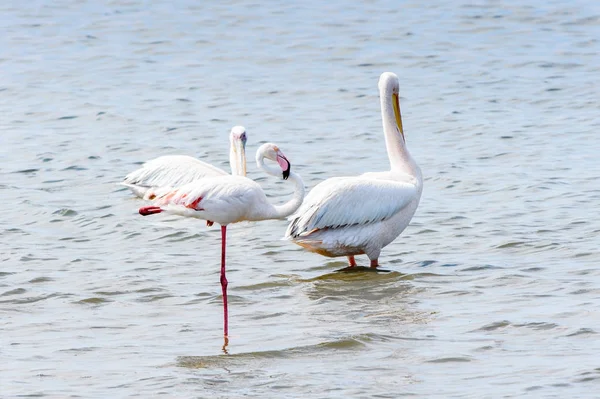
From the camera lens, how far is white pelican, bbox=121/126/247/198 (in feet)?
34.6

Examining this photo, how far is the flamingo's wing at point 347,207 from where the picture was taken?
327 inches

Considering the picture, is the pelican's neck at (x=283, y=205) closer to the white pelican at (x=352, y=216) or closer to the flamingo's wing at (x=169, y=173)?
the white pelican at (x=352, y=216)

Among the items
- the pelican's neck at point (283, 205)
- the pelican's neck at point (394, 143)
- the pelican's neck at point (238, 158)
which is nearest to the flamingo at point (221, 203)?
the pelican's neck at point (283, 205)

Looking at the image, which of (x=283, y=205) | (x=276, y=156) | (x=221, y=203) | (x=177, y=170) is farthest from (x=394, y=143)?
(x=177, y=170)

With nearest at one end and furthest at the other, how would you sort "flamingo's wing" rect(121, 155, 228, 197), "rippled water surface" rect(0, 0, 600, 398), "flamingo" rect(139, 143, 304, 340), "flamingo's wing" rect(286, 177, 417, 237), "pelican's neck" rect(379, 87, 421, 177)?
"rippled water surface" rect(0, 0, 600, 398) < "flamingo" rect(139, 143, 304, 340) < "flamingo's wing" rect(286, 177, 417, 237) < "pelican's neck" rect(379, 87, 421, 177) < "flamingo's wing" rect(121, 155, 228, 197)

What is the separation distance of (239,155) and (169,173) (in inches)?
24.0

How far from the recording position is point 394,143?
9.02 m

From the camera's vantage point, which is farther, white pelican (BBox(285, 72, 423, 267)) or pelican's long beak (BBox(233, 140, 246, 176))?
pelican's long beak (BBox(233, 140, 246, 176))

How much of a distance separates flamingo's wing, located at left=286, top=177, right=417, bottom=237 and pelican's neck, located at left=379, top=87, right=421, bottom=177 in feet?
1.66

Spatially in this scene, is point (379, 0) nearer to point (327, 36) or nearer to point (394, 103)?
point (327, 36)

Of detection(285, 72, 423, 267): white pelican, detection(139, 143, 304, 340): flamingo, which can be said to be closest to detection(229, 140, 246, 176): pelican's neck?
detection(285, 72, 423, 267): white pelican

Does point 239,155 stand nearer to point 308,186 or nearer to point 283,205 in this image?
point 308,186

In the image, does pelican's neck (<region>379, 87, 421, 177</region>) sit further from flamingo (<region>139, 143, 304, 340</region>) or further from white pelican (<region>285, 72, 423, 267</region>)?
flamingo (<region>139, 143, 304, 340</region>)

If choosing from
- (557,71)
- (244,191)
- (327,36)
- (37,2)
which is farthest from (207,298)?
(37,2)
